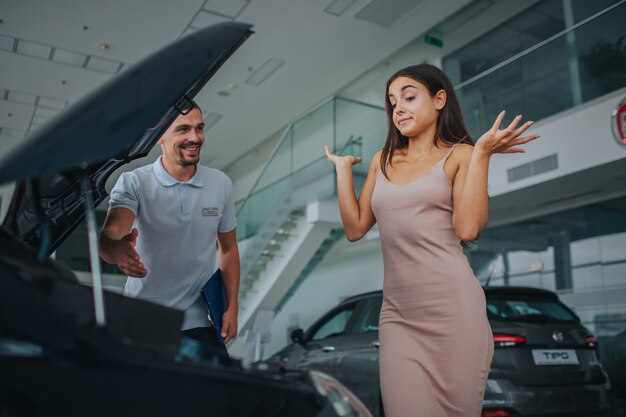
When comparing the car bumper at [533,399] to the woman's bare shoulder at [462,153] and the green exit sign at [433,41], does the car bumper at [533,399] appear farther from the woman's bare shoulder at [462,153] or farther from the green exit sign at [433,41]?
the green exit sign at [433,41]

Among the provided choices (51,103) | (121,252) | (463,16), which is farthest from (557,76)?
(51,103)

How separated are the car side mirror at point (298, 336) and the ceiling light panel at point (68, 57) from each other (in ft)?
20.8

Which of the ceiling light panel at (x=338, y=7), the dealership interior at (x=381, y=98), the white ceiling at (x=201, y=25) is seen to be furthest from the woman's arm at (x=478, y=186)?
the ceiling light panel at (x=338, y=7)

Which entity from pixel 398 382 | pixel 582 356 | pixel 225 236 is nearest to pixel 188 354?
pixel 398 382

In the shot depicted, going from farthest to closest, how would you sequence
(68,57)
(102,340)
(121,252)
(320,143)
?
(68,57), (320,143), (121,252), (102,340)

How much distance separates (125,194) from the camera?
66.8 inches

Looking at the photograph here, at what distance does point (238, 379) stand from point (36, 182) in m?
0.43

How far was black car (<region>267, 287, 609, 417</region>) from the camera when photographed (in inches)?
140

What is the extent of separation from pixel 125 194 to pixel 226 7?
668 centimetres

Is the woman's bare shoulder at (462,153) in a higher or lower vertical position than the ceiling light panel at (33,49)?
lower

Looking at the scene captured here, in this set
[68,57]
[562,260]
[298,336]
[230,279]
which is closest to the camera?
[230,279]

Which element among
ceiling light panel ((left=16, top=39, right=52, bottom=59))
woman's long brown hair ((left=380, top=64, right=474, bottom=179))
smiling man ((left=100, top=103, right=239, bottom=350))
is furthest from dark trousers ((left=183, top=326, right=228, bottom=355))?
ceiling light panel ((left=16, top=39, right=52, bottom=59))

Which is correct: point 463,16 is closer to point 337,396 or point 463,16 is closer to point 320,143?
point 320,143

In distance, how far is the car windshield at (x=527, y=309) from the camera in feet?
12.8
